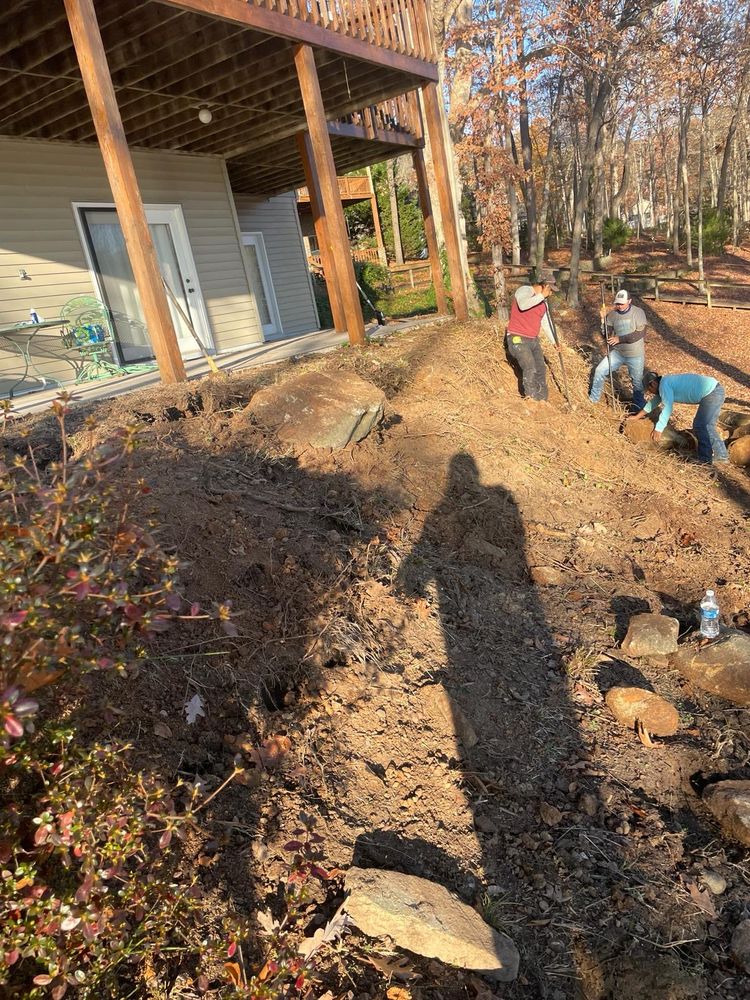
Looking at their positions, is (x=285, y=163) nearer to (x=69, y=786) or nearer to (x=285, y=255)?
(x=285, y=255)

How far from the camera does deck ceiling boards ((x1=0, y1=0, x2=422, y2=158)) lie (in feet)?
19.8

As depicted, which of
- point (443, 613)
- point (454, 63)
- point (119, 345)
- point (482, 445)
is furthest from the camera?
point (454, 63)

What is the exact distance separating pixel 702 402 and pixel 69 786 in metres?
8.08

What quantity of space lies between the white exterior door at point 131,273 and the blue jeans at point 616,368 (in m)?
5.85

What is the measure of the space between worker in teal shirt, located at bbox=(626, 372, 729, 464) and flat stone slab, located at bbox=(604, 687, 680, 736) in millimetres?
5169

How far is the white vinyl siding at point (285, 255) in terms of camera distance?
45.4ft

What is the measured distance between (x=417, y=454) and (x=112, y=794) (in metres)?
4.34

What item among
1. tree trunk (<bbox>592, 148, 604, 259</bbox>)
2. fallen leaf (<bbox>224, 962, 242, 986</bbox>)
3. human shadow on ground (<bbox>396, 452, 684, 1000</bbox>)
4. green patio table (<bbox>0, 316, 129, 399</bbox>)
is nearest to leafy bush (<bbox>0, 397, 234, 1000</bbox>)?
fallen leaf (<bbox>224, 962, 242, 986</bbox>)

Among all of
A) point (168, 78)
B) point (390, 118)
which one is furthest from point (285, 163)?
point (168, 78)

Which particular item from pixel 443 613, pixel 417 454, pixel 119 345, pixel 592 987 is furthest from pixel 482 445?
pixel 119 345

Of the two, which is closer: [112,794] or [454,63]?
[112,794]

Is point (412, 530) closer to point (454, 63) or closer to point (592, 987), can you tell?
point (592, 987)

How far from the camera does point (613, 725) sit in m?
3.63

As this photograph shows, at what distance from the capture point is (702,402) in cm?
783
